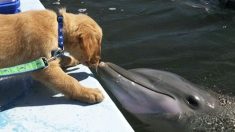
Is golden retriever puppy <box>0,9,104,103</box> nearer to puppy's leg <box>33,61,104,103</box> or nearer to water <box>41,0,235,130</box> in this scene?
puppy's leg <box>33,61,104,103</box>

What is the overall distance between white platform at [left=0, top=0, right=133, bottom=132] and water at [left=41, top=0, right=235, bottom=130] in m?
3.59

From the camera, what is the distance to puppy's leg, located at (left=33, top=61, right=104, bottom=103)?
385 cm

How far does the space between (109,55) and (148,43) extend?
0.87 metres

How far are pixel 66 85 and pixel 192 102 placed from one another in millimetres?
2356

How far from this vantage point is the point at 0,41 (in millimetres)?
3807

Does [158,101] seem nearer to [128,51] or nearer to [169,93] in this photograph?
[169,93]

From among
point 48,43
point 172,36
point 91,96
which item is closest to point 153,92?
point 91,96

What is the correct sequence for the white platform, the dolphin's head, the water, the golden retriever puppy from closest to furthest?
the white platform → the golden retriever puppy → the dolphin's head → the water

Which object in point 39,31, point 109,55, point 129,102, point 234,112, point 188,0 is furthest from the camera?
point 188,0

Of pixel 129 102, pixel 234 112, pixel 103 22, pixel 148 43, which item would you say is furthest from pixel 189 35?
pixel 129 102

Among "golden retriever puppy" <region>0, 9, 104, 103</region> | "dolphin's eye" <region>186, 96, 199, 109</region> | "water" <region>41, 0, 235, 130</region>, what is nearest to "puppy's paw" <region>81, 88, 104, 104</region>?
"golden retriever puppy" <region>0, 9, 104, 103</region>

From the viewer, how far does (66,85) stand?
3852 mm

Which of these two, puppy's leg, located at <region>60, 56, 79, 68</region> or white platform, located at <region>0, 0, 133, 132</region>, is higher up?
puppy's leg, located at <region>60, 56, 79, 68</region>

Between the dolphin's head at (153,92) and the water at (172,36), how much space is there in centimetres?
124
